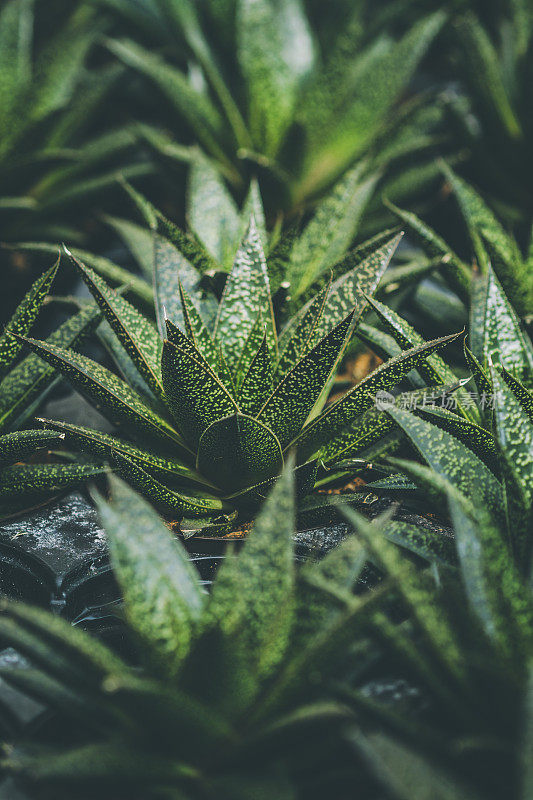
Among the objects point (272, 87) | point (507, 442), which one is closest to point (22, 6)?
point (272, 87)

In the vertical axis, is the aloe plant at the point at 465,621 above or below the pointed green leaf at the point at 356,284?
below

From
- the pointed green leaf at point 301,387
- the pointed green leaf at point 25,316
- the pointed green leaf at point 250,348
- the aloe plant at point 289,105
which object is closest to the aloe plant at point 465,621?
the pointed green leaf at point 301,387

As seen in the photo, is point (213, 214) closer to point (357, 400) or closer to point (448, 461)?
point (357, 400)

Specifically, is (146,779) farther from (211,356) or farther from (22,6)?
(22,6)

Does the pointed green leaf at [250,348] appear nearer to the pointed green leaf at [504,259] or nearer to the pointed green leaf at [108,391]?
the pointed green leaf at [108,391]

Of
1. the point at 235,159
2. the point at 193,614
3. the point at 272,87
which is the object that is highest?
the point at 272,87
